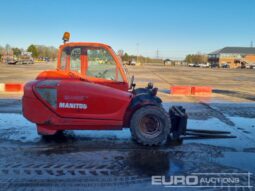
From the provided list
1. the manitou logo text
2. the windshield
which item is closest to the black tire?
the manitou logo text

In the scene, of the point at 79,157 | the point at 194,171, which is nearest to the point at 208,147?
the point at 194,171

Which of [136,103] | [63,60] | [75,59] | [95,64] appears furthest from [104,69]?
[136,103]

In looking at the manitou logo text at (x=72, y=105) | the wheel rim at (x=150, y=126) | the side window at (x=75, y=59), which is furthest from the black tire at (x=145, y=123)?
the side window at (x=75, y=59)

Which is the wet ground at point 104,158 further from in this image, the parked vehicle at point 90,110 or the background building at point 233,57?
the background building at point 233,57

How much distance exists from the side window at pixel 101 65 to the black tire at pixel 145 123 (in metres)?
1.24

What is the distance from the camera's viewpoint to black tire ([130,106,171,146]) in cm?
663

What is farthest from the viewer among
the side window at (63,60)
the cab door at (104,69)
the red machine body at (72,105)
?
the side window at (63,60)

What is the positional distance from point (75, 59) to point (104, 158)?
2803 mm

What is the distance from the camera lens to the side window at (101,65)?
24.6ft

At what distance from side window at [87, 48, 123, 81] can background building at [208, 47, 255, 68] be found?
386 feet

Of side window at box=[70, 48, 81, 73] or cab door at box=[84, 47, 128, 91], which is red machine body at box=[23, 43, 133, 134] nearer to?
cab door at box=[84, 47, 128, 91]

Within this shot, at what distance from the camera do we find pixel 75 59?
25.1ft

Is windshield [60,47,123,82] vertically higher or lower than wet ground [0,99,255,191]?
higher

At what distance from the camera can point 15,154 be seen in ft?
→ 19.5
